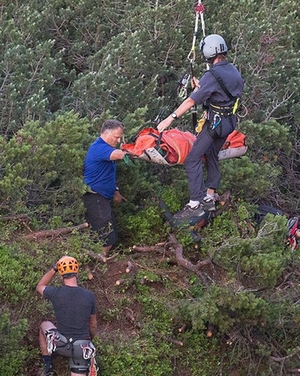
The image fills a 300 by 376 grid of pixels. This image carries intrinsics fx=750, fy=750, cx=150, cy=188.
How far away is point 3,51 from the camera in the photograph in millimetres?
11008

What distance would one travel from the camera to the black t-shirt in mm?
7398

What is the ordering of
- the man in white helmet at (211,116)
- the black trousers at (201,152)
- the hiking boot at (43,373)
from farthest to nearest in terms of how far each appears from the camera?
the black trousers at (201,152)
the man in white helmet at (211,116)
the hiking boot at (43,373)

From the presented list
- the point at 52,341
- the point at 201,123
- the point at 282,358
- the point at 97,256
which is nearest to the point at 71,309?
the point at 52,341

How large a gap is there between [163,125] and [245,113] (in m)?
3.23

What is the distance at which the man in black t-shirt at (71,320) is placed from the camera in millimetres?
7410

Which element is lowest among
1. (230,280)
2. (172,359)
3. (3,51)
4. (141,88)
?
(172,359)

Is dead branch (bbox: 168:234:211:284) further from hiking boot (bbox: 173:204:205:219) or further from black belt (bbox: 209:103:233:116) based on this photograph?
black belt (bbox: 209:103:233:116)

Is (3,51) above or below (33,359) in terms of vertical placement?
above

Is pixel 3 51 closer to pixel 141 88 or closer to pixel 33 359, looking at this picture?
pixel 141 88

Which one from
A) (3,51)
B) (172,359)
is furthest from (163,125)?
(3,51)

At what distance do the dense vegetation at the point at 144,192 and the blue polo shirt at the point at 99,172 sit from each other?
0.15 metres

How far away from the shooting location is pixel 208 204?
967 centimetres

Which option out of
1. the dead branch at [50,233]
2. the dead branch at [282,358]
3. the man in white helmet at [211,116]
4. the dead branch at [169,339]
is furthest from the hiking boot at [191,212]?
the dead branch at [282,358]

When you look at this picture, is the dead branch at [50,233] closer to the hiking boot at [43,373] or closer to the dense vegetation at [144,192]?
Answer: the dense vegetation at [144,192]
